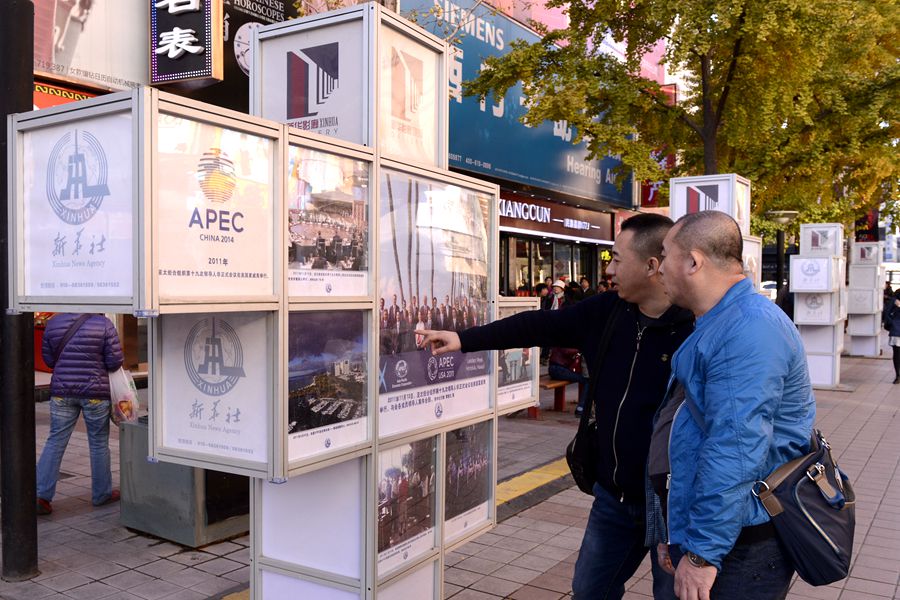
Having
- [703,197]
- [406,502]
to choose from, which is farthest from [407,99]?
Result: [703,197]

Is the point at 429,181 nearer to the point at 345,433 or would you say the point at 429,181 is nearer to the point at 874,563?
the point at 345,433

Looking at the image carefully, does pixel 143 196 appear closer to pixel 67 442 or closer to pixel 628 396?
pixel 628 396

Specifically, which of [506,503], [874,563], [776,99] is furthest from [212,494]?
[776,99]

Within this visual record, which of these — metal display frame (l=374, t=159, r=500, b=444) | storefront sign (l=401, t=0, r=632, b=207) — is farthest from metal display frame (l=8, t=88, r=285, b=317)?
storefront sign (l=401, t=0, r=632, b=207)

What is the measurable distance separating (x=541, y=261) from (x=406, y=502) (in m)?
17.0

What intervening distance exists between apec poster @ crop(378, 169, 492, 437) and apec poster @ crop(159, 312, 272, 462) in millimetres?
564

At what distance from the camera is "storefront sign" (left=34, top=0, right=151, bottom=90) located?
980 cm

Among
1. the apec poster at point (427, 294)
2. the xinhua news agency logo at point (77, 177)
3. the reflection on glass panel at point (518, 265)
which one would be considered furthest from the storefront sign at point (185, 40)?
the reflection on glass panel at point (518, 265)

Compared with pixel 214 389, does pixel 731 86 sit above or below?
above

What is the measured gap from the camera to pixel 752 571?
7.49ft

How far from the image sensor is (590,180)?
2156cm

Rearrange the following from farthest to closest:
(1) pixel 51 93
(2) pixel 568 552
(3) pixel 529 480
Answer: (1) pixel 51 93
(3) pixel 529 480
(2) pixel 568 552

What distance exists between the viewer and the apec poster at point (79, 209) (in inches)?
99.3

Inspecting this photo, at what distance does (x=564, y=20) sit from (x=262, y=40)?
1770 cm
